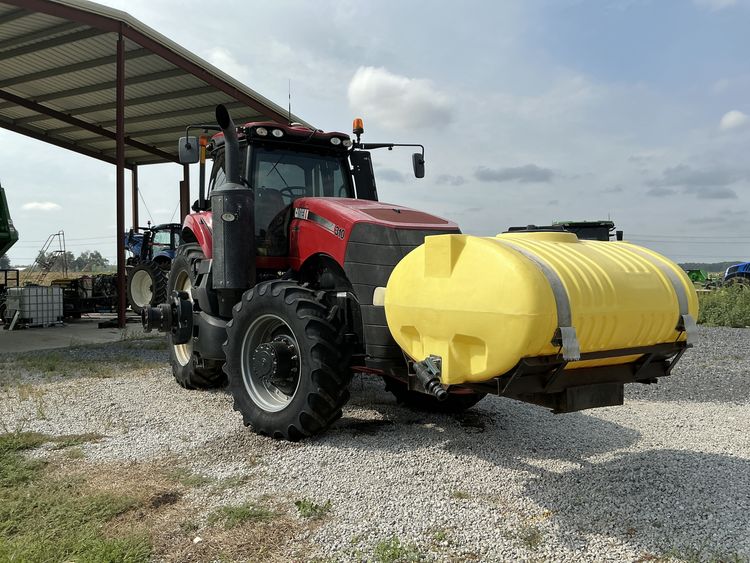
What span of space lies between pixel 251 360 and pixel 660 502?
3.03 meters

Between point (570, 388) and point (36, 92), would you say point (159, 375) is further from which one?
point (36, 92)

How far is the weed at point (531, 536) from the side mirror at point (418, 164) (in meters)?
3.82

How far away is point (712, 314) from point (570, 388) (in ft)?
37.9

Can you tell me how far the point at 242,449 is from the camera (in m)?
4.43

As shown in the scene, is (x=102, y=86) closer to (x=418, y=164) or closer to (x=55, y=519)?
(x=418, y=164)

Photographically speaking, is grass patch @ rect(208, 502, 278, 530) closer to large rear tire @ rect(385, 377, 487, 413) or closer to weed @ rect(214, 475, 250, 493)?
weed @ rect(214, 475, 250, 493)

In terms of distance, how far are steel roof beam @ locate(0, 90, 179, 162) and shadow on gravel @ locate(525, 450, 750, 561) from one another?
16.7 metres

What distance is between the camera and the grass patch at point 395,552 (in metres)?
2.86

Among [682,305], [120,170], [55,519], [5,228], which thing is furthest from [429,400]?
[5,228]

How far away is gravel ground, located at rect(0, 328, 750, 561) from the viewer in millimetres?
3064

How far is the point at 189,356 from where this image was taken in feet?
21.8

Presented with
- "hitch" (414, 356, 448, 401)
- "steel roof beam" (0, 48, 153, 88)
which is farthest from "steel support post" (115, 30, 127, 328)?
"hitch" (414, 356, 448, 401)

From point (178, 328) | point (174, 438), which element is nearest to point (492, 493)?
point (174, 438)

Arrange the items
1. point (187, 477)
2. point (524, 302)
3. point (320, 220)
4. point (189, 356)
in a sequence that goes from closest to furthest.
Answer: point (524, 302) < point (187, 477) < point (320, 220) < point (189, 356)
